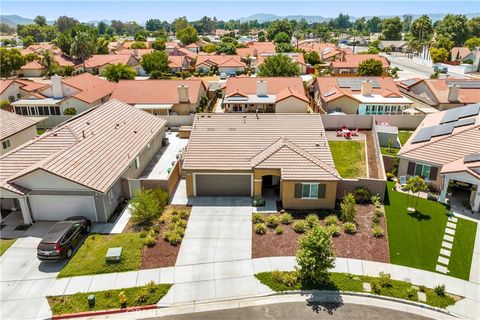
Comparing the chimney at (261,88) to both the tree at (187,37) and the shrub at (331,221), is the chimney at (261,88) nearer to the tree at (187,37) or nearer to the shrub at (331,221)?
the shrub at (331,221)

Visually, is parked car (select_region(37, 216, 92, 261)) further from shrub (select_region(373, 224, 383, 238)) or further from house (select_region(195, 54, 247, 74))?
house (select_region(195, 54, 247, 74))

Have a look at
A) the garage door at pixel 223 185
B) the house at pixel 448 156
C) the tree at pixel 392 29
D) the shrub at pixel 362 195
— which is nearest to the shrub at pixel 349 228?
the shrub at pixel 362 195

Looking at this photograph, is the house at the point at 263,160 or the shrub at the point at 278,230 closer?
the shrub at the point at 278,230

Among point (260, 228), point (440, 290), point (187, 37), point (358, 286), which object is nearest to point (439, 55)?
point (187, 37)

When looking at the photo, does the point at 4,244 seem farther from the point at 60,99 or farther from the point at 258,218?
the point at 60,99

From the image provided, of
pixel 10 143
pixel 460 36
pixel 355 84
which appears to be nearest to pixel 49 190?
pixel 10 143

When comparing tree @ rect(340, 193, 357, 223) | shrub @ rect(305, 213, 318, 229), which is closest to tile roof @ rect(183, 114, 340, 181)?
tree @ rect(340, 193, 357, 223)
